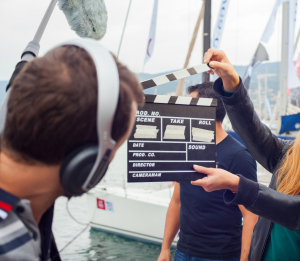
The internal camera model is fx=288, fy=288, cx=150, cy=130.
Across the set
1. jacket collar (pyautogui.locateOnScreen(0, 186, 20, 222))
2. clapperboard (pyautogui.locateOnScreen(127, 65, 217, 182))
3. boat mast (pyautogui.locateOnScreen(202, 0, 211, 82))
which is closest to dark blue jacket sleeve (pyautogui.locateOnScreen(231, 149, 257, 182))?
clapperboard (pyautogui.locateOnScreen(127, 65, 217, 182))

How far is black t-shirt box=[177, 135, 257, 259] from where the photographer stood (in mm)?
1808

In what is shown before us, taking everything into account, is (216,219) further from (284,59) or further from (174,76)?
(284,59)

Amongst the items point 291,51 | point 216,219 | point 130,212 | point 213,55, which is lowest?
point 130,212

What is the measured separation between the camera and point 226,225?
186 cm

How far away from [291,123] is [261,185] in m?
6.79

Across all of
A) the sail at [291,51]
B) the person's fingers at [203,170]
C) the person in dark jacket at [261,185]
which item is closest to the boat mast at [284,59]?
the sail at [291,51]

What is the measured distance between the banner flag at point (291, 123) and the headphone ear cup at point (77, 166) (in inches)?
289

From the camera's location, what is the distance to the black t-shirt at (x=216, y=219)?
1808mm

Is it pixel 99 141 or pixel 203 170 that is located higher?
pixel 99 141

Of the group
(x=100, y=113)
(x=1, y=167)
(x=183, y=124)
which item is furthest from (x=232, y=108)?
(x=1, y=167)

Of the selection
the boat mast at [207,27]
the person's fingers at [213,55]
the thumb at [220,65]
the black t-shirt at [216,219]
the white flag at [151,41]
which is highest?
the white flag at [151,41]

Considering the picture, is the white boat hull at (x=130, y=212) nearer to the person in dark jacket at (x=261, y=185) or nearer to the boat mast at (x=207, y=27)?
the boat mast at (x=207, y=27)

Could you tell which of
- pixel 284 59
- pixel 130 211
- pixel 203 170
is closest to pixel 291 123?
pixel 284 59

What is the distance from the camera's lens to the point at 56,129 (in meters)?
0.59
